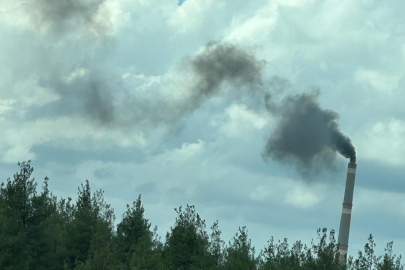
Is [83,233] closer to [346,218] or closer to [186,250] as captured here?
[186,250]

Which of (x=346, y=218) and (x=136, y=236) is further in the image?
(x=346, y=218)

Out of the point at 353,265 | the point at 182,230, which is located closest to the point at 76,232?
the point at 182,230

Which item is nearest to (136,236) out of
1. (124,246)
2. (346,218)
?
(124,246)

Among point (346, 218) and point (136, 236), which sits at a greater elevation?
point (346, 218)

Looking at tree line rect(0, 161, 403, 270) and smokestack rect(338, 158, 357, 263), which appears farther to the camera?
smokestack rect(338, 158, 357, 263)

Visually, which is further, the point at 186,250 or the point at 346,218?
the point at 346,218

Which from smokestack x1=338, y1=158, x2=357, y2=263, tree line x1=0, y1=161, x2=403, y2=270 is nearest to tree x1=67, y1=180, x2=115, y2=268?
tree line x1=0, y1=161, x2=403, y2=270

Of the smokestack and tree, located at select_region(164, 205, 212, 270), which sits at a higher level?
the smokestack

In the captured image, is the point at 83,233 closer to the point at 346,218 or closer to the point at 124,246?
the point at 124,246

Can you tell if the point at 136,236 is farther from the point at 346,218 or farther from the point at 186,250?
the point at 346,218

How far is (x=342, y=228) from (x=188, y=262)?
3233cm

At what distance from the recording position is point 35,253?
67.7 m

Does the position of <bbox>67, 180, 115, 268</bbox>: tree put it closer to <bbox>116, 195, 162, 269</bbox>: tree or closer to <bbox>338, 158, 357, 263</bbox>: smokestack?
<bbox>116, 195, 162, 269</bbox>: tree

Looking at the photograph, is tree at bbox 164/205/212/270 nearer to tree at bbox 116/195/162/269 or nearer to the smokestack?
tree at bbox 116/195/162/269
